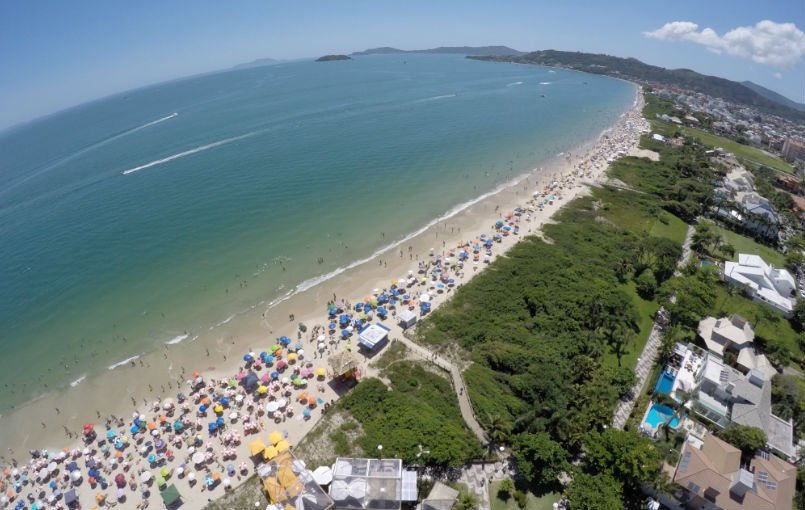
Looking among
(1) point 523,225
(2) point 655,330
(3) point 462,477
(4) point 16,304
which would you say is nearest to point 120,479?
(3) point 462,477

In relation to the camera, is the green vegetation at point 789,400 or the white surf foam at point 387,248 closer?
the green vegetation at point 789,400

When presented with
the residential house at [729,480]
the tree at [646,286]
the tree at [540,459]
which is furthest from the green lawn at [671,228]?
the tree at [540,459]

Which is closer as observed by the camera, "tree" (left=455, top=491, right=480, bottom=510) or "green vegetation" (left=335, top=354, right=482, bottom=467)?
"tree" (left=455, top=491, right=480, bottom=510)

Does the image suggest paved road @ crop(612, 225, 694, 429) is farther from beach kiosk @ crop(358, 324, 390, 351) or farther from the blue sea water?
the blue sea water

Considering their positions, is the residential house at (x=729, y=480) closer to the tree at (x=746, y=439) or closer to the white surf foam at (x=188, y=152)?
the tree at (x=746, y=439)

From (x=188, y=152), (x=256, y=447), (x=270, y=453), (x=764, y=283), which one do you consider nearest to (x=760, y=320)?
(x=764, y=283)

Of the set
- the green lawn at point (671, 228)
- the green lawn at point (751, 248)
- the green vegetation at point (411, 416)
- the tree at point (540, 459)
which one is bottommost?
the green vegetation at point (411, 416)

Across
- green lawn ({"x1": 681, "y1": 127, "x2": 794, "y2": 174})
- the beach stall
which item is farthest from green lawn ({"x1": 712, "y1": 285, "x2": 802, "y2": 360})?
green lawn ({"x1": 681, "y1": 127, "x2": 794, "y2": 174})
